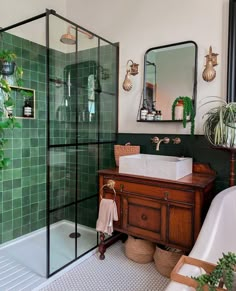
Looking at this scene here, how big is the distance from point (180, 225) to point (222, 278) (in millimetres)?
973

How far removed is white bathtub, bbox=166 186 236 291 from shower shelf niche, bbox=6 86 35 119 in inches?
81.8

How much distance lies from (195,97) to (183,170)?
0.70 metres

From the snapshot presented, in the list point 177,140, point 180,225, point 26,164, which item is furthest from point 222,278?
point 26,164

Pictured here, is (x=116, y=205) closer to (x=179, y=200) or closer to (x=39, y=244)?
(x=179, y=200)

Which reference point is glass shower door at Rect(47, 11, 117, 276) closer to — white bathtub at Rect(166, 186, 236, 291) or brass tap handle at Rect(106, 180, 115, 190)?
brass tap handle at Rect(106, 180, 115, 190)

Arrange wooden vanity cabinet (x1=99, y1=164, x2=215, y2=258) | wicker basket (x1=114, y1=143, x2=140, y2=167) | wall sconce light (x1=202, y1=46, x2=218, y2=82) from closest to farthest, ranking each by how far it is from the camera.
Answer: wooden vanity cabinet (x1=99, y1=164, x2=215, y2=258), wall sconce light (x1=202, y1=46, x2=218, y2=82), wicker basket (x1=114, y1=143, x2=140, y2=167)

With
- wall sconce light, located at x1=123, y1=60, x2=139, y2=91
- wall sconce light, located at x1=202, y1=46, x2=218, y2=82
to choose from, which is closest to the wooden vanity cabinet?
wall sconce light, located at x1=202, y1=46, x2=218, y2=82

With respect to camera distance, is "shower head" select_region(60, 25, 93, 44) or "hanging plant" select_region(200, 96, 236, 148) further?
"shower head" select_region(60, 25, 93, 44)

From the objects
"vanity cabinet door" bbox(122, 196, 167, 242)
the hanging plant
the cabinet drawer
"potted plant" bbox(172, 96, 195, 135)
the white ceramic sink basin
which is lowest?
"vanity cabinet door" bbox(122, 196, 167, 242)

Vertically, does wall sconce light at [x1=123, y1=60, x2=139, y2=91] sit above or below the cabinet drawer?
above

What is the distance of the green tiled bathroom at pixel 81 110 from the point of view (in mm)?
2146

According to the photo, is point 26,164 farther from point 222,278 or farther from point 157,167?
point 222,278

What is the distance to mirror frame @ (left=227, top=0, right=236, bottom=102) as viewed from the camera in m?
2.03

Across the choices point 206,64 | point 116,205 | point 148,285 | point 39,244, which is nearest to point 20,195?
point 39,244
